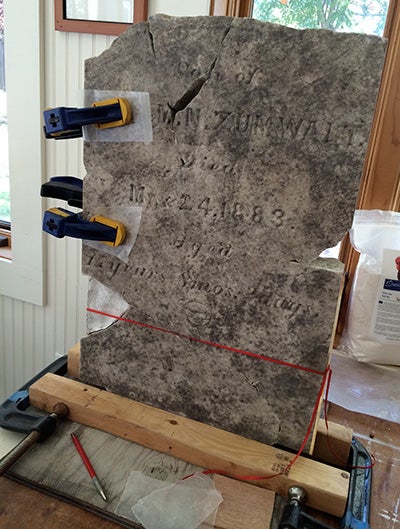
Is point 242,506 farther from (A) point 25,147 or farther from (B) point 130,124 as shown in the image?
(A) point 25,147

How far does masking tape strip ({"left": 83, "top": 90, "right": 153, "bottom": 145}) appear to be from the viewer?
2.30ft

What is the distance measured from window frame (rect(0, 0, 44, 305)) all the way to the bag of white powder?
3.09 feet

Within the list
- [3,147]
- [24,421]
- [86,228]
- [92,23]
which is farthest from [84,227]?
[3,147]

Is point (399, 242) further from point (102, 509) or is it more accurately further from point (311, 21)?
point (102, 509)

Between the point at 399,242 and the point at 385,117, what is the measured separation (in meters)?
0.30

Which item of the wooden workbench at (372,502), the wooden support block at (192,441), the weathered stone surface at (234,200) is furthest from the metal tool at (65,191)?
the wooden workbench at (372,502)

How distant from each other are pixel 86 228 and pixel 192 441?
1.24 ft

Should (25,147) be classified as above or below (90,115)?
below

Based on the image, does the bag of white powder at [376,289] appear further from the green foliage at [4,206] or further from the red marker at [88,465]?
the green foliage at [4,206]

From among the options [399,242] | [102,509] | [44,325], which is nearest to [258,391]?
[102,509]

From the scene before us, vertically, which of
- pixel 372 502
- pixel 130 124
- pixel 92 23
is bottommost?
pixel 372 502

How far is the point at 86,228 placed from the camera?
0.74m

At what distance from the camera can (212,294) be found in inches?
28.8

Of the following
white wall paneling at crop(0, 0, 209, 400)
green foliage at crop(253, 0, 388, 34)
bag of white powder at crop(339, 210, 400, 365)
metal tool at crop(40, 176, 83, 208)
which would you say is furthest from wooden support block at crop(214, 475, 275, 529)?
green foliage at crop(253, 0, 388, 34)
